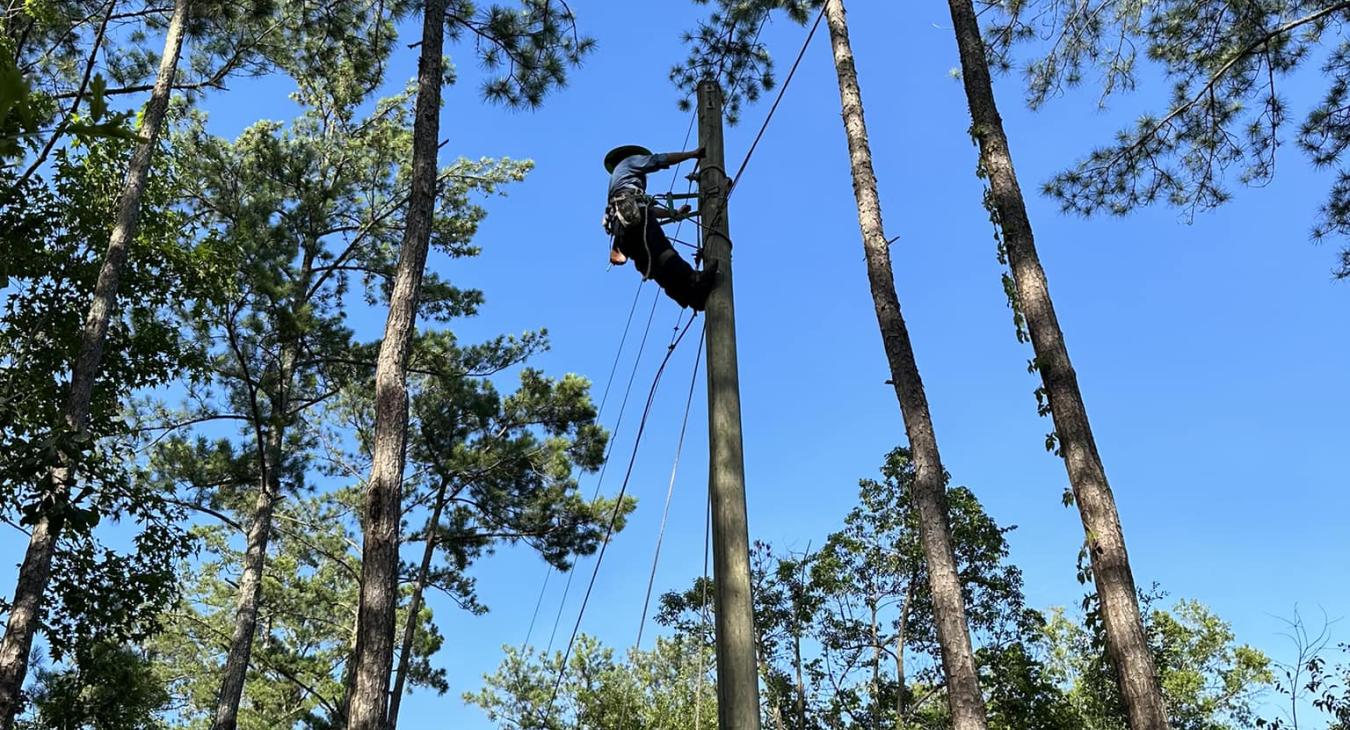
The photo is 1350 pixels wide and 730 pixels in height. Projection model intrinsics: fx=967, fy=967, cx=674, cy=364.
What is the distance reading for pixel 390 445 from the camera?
18.6ft

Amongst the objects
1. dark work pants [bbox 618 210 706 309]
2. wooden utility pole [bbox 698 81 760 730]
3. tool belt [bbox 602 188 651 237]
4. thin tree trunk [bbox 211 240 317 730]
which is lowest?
wooden utility pole [bbox 698 81 760 730]

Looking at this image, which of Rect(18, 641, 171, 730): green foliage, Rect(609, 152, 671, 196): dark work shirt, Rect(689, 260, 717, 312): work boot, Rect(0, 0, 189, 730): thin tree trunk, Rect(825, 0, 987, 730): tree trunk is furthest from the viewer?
Rect(18, 641, 171, 730): green foliage

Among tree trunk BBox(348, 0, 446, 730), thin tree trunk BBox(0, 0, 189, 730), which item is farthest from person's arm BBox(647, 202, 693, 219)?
thin tree trunk BBox(0, 0, 189, 730)

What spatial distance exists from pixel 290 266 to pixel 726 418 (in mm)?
10586

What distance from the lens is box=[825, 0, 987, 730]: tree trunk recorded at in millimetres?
6219

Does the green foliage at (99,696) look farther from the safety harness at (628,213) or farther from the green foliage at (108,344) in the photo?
the safety harness at (628,213)

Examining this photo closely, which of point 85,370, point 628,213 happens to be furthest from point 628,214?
point 85,370

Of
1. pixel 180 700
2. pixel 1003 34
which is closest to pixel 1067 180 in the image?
pixel 1003 34

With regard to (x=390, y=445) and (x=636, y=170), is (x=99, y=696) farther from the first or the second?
(x=636, y=170)

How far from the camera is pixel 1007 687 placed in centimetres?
1358

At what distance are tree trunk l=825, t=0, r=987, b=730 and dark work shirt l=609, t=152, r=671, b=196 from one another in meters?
2.72

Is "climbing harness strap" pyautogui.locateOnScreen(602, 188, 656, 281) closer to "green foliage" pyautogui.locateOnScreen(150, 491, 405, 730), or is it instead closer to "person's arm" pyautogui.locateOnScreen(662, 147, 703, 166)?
"person's arm" pyautogui.locateOnScreen(662, 147, 703, 166)

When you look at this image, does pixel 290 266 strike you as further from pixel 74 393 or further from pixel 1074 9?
pixel 1074 9

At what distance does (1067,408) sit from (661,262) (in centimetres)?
238
